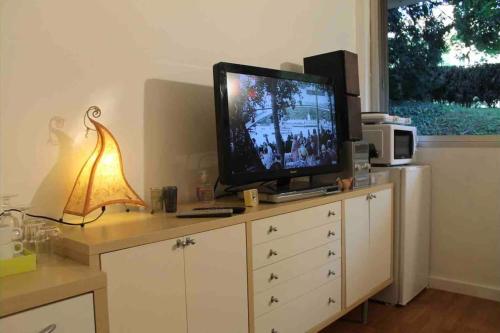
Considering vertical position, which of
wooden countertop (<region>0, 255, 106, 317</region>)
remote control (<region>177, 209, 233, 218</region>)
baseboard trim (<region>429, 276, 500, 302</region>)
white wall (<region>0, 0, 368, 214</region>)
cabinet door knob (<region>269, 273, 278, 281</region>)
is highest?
white wall (<region>0, 0, 368, 214</region>)

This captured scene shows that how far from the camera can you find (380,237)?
256 cm

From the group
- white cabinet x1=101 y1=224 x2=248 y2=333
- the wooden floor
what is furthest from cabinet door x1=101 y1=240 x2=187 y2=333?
the wooden floor

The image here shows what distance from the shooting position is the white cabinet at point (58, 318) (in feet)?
3.06

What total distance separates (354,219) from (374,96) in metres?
1.45

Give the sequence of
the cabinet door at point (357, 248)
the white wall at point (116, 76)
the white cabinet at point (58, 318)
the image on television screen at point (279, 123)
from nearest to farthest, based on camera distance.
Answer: the white cabinet at point (58, 318)
the white wall at point (116, 76)
the image on television screen at point (279, 123)
the cabinet door at point (357, 248)

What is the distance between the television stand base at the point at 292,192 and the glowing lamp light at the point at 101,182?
590 mm

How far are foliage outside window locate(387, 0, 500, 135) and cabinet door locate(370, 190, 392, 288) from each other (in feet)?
2.99

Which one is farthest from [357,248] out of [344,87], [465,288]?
[465,288]

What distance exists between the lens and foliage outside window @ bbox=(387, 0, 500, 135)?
2.95 metres

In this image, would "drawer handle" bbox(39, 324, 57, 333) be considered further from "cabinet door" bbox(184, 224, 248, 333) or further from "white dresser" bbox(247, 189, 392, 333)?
"white dresser" bbox(247, 189, 392, 333)

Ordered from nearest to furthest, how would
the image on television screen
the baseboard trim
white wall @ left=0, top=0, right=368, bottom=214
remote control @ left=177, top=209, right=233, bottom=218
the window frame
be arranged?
white wall @ left=0, top=0, right=368, bottom=214
remote control @ left=177, top=209, right=233, bottom=218
the image on television screen
the baseboard trim
the window frame

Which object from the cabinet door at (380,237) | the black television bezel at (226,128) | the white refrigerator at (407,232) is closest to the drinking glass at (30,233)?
the black television bezel at (226,128)

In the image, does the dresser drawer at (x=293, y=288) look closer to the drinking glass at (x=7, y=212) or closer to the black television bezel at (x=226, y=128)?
the black television bezel at (x=226, y=128)

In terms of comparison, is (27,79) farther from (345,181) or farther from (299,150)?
(345,181)
